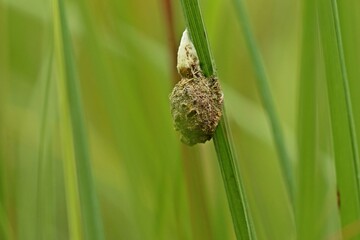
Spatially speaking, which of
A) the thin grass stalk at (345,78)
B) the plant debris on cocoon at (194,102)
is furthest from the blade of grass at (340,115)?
the plant debris on cocoon at (194,102)

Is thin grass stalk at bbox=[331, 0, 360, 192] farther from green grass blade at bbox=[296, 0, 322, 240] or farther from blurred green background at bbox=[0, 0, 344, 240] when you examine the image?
blurred green background at bbox=[0, 0, 344, 240]

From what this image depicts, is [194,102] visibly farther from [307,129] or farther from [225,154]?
[307,129]

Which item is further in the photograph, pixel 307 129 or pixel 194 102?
pixel 307 129

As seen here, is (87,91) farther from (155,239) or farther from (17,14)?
(155,239)

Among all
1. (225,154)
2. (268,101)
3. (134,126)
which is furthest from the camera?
(134,126)

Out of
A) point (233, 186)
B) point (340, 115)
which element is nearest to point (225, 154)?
point (233, 186)

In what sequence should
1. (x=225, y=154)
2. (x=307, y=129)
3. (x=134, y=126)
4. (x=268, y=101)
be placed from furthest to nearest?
(x=134, y=126), (x=268, y=101), (x=307, y=129), (x=225, y=154)
